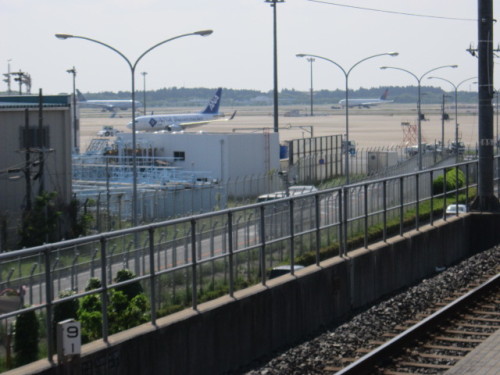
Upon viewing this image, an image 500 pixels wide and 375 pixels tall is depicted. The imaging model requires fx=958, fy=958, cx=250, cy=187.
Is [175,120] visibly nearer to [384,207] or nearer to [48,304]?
[384,207]

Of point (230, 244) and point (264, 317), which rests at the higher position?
point (230, 244)

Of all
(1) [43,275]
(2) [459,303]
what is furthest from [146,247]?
(2) [459,303]

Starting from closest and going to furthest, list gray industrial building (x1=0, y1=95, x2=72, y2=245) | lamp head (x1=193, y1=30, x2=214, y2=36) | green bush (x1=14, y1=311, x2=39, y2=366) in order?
green bush (x1=14, y1=311, x2=39, y2=366) < lamp head (x1=193, y1=30, x2=214, y2=36) < gray industrial building (x1=0, y1=95, x2=72, y2=245)

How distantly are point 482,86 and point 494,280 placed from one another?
6.08 metres

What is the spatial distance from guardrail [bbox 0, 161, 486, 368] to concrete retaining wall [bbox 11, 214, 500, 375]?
0.87 ft

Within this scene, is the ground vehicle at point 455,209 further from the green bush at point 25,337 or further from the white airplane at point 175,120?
the white airplane at point 175,120

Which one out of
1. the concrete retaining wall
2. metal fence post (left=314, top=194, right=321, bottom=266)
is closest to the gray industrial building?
the concrete retaining wall

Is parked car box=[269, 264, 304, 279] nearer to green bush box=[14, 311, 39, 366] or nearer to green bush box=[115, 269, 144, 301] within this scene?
green bush box=[115, 269, 144, 301]

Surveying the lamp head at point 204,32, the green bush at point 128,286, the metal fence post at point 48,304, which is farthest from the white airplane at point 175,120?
the metal fence post at point 48,304

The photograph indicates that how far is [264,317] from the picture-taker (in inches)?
519

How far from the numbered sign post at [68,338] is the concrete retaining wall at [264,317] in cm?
23

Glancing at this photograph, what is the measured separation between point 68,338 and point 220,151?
49.2 metres

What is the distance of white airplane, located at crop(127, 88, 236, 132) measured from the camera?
108650 mm

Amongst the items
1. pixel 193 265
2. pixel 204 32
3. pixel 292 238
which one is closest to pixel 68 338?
pixel 193 265
